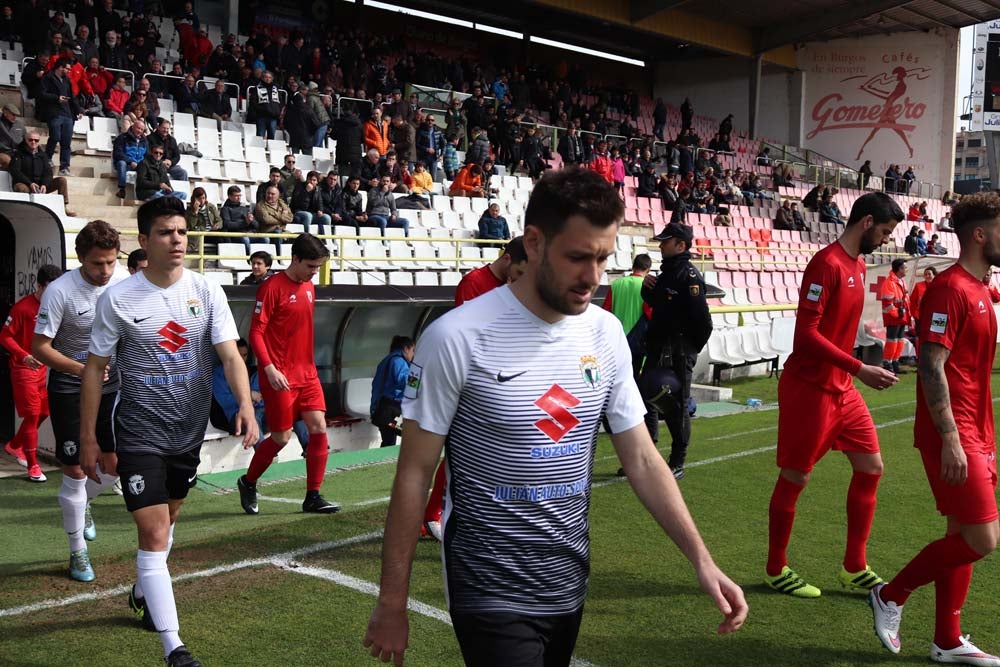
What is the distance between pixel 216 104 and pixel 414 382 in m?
16.3

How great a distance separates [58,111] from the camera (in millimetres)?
14000

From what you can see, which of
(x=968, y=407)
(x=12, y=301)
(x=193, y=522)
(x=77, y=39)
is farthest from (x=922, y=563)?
(x=77, y=39)

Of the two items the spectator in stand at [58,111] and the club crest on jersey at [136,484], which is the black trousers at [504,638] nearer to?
the club crest on jersey at [136,484]

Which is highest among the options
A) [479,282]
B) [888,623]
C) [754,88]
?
[754,88]

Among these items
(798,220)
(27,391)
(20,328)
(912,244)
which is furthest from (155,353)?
(912,244)

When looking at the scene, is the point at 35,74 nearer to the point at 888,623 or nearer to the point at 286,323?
the point at 286,323

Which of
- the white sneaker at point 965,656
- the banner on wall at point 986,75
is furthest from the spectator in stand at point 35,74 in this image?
the banner on wall at point 986,75

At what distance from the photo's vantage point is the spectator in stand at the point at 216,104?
1750 centimetres

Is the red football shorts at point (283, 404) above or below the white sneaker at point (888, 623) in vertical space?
above

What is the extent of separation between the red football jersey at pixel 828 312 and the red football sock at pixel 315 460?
146 inches

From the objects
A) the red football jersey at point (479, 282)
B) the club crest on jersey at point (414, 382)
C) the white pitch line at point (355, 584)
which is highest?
the red football jersey at point (479, 282)

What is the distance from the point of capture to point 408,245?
53.1ft

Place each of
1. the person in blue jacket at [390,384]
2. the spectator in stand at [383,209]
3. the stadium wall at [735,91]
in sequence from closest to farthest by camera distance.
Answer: the person in blue jacket at [390,384] → the spectator in stand at [383,209] → the stadium wall at [735,91]

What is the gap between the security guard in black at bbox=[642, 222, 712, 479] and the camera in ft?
24.7
